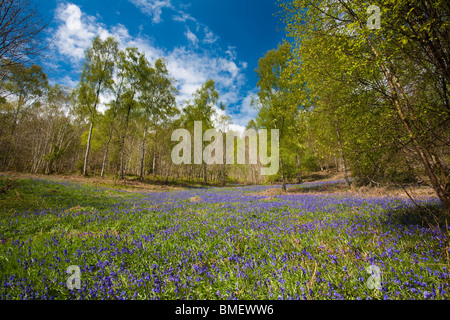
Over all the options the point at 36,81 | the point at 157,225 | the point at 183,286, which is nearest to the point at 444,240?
the point at 183,286

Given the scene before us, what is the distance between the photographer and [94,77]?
24.9 metres

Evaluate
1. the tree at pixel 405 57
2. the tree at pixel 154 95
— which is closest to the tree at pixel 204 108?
the tree at pixel 154 95

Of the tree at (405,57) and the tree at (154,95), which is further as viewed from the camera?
the tree at (154,95)

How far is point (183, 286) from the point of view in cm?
262

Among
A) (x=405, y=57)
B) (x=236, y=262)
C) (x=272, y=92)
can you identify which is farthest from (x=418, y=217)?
(x=272, y=92)

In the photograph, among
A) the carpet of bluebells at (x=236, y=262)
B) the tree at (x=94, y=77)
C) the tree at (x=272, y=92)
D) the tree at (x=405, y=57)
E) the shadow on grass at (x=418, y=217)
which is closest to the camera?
the carpet of bluebells at (x=236, y=262)

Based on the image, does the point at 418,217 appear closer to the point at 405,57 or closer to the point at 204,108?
the point at 405,57

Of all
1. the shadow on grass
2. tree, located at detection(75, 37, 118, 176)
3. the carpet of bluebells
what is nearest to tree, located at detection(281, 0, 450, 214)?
the shadow on grass

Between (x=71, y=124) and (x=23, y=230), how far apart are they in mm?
45110

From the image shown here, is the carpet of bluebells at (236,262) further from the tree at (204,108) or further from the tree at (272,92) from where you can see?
the tree at (204,108)

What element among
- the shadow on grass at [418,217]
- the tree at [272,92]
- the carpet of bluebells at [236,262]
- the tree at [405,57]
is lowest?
the carpet of bluebells at [236,262]

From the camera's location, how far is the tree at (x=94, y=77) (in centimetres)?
2452

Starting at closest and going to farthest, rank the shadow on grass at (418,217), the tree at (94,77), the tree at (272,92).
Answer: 1. the shadow on grass at (418,217)
2. the tree at (272,92)
3. the tree at (94,77)

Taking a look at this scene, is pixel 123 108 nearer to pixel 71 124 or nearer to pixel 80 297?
pixel 71 124
